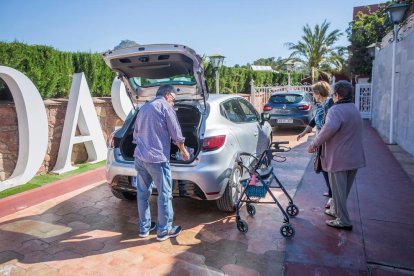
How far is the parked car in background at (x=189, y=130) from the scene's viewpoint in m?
3.84

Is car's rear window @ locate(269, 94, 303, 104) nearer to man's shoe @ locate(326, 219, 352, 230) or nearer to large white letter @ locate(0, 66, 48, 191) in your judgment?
man's shoe @ locate(326, 219, 352, 230)

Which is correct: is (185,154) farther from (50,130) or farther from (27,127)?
(50,130)

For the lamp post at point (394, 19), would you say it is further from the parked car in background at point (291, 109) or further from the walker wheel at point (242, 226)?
the walker wheel at point (242, 226)

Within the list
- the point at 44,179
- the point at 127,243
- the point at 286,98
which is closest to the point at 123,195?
the point at 127,243

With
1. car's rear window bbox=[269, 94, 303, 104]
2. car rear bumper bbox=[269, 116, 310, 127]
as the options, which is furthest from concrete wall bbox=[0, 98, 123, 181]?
car's rear window bbox=[269, 94, 303, 104]

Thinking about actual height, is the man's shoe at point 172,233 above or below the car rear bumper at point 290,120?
below

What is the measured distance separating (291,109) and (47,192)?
7901 millimetres

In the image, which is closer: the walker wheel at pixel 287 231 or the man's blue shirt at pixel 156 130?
the man's blue shirt at pixel 156 130

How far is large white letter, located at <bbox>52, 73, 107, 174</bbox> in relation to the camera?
6.21 meters

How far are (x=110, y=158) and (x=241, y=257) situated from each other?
2156mm

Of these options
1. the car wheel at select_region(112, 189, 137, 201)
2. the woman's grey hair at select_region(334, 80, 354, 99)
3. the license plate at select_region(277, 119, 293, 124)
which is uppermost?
the woman's grey hair at select_region(334, 80, 354, 99)

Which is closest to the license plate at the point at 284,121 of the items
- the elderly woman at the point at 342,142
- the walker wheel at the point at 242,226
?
the elderly woman at the point at 342,142

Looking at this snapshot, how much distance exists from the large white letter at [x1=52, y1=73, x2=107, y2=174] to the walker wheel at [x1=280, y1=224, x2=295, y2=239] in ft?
14.3

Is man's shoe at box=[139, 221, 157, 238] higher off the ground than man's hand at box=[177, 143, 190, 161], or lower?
lower
